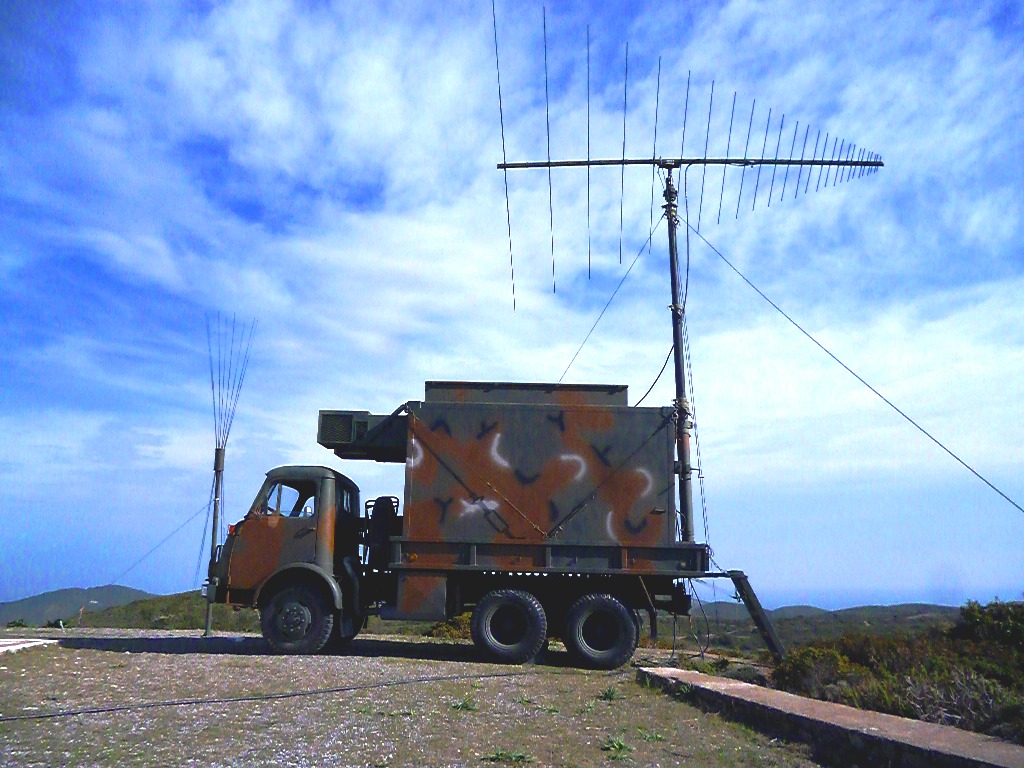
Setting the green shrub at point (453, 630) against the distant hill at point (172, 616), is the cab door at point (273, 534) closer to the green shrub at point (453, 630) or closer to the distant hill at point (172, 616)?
the green shrub at point (453, 630)

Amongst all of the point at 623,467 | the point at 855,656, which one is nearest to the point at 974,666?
the point at 855,656

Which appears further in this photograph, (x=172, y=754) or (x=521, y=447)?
(x=521, y=447)

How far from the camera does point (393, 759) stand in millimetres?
5828

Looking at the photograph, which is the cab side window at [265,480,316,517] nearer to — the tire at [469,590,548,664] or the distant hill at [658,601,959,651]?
the tire at [469,590,548,664]

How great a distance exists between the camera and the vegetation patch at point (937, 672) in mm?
6695

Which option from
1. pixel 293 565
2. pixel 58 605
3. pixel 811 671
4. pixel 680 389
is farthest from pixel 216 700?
pixel 58 605

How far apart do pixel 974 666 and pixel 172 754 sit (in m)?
7.65

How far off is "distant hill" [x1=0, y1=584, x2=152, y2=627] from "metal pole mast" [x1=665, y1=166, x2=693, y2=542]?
50.2ft

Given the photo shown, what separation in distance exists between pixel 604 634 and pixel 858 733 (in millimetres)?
6426

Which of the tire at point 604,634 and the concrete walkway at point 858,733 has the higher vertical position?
the tire at point 604,634

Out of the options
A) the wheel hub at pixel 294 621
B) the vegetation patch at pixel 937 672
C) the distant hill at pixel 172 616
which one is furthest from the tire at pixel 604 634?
the distant hill at pixel 172 616

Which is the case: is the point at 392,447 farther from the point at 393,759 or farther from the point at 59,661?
the point at 393,759

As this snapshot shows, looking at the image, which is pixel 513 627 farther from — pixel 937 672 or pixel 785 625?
pixel 785 625

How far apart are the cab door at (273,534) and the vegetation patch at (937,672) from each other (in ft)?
22.5
